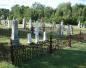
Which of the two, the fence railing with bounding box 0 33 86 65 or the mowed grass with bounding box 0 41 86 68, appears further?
the fence railing with bounding box 0 33 86 65

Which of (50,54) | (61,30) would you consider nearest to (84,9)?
(61,30)

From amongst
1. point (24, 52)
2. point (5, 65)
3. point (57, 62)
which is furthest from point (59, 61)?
point (5, 65)

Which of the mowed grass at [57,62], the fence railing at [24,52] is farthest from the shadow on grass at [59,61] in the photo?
the fence railing at [24,52]

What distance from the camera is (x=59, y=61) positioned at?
14062 millimetres

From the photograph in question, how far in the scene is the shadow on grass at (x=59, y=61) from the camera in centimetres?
1287

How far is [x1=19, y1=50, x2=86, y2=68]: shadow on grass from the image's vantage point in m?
12.9

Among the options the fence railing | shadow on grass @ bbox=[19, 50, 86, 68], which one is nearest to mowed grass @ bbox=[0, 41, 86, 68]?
shadow on grass @ bbox=[19, 50, 86, 68]

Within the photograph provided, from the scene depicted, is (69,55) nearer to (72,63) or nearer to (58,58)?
(58,58)

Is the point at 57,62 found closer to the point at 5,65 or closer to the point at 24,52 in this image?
the point at 24,52

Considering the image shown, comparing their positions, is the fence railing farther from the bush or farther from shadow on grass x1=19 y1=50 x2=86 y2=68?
shadow on grass x1=19 y1=50 x2=86 y2=68

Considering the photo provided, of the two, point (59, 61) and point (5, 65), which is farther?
point (59, 61)

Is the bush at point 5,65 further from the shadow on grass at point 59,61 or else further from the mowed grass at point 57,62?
the shadow on grass at point 59,61

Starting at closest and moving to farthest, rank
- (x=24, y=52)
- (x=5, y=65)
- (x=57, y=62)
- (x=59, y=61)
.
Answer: (x=5, y=65) → (x=57, y=62) → (x=59, y=61) → (x=24, y=52)

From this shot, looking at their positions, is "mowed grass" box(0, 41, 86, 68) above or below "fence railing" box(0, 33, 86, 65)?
below
